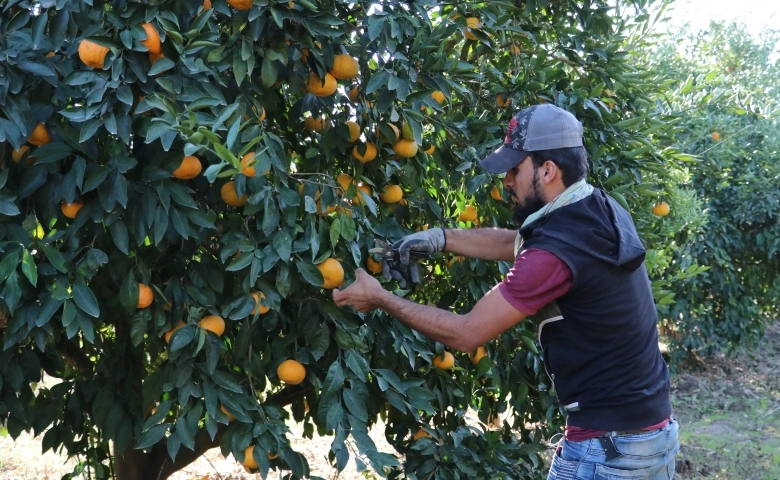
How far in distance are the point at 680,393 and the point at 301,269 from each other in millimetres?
5998

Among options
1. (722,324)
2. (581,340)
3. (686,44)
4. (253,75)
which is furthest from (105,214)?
(686,44)

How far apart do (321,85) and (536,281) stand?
0.75m

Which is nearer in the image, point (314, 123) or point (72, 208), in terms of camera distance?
point (72, 208)

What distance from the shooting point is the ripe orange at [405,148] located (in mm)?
2291

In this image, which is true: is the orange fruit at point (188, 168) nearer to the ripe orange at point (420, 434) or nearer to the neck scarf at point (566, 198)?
the neck scarf at point (566, 198)

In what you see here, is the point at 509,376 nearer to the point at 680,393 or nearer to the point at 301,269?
the point at 301,269

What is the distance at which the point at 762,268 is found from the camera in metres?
7.54

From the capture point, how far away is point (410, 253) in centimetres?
227

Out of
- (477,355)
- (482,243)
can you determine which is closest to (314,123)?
(482,243)

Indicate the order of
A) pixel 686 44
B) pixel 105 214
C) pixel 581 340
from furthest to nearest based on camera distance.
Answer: pixel 686 44 < pixel 581 340 < pixel 105 214

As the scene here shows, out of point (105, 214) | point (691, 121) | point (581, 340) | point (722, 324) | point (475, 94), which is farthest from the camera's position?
point (722, 324)

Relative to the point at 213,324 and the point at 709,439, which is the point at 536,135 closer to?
the point at 213,324

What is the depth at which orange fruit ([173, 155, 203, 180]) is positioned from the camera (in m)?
1.87

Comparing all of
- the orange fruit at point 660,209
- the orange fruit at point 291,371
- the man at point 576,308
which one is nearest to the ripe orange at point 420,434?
the man at point 576,308
